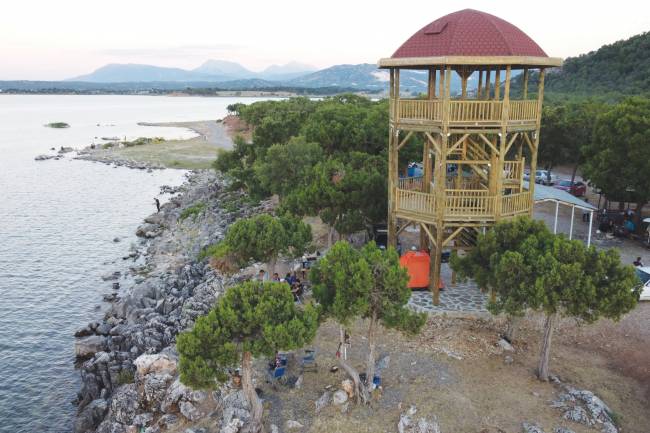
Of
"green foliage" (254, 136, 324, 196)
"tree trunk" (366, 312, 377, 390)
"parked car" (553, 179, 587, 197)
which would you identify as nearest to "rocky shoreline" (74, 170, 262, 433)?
"tree trunk" (366, 312, 377, 390)

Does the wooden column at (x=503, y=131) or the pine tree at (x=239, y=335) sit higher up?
the wooden column at (x=503, y=131)

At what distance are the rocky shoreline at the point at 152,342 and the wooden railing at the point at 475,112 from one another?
12598 mm

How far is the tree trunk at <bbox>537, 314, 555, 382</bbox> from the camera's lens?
16500 millimetres

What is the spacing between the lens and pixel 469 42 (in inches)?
774

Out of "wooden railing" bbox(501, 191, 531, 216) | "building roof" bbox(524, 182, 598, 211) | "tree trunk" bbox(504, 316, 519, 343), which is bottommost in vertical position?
"tree trunk" bbox(504, 316, 519, 343)

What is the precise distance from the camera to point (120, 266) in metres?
38.1

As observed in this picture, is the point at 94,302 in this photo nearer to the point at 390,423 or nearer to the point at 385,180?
the point at 385,180

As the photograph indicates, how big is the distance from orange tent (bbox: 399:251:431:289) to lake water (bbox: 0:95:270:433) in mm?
14954

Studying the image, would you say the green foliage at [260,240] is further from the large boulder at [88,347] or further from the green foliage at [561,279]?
the large boulder at [88,347]

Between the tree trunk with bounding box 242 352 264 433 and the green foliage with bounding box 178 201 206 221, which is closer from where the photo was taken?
the tree trunk with bounding box 242 352 264 433

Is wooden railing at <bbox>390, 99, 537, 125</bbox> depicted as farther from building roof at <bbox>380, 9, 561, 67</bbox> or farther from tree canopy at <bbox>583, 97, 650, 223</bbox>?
tree canopy at <bbox>583, 97, 650, 223</bbox>

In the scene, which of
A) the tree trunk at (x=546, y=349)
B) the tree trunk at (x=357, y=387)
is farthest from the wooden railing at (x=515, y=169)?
the tree trunk at (x=357, y=387)

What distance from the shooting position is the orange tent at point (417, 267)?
22.6 meters

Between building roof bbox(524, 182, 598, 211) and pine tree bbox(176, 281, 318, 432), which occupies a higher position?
building roof bbox(524, 182, 598, 211)
